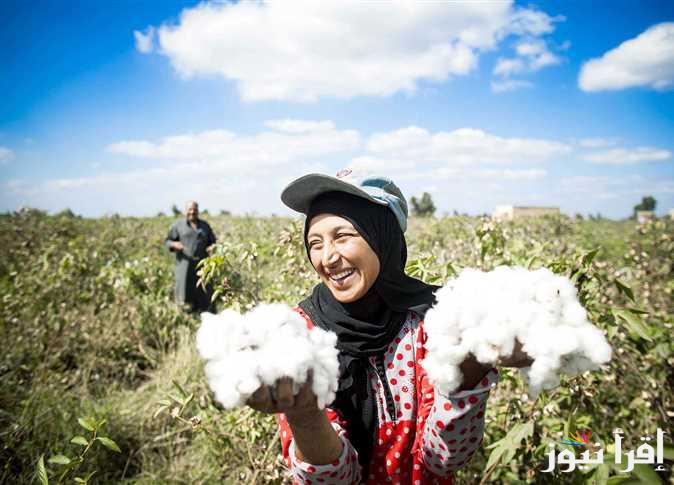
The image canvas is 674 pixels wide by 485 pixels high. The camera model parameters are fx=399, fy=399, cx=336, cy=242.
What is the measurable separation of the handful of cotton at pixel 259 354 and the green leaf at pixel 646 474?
0.68 metres

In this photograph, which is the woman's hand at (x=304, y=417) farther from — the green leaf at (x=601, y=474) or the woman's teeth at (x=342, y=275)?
the green leaf at (x=601, y=474)

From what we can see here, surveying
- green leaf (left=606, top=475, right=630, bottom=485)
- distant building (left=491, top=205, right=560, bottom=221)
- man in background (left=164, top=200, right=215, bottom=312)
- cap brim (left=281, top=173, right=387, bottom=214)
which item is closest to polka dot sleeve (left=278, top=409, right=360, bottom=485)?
green leaf (left=606, top=475, right=630, bottom=485)

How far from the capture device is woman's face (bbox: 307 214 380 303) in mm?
1199

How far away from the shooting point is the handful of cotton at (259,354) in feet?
2.07

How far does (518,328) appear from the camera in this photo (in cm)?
70

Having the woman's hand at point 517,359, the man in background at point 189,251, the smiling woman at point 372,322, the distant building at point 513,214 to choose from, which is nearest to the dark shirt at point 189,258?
the man in background at point 189,251

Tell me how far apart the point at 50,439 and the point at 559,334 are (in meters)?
2.90

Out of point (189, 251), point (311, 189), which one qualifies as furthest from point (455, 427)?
point (189, 251)

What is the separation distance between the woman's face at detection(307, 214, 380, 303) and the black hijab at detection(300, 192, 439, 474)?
2 centimetres

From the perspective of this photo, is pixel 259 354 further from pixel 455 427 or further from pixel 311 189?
pixel 311 189

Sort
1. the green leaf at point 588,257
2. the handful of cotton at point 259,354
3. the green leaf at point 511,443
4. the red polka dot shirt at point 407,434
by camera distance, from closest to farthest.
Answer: the handful of cotton at point 259,354, the red polka dot shirt at point 407,434, the green leaf at point 511,443, the green leaf at point 588,257

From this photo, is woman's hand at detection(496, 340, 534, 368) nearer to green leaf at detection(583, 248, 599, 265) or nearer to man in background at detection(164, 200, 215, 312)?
green leaf at detection(583, 248, 599, 265)

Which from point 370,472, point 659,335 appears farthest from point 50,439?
point 659,335

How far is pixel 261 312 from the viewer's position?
721 millimetres
